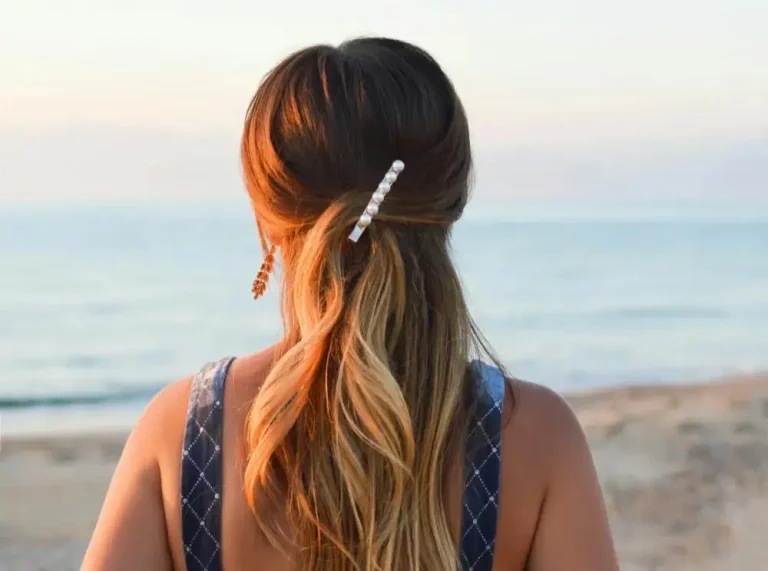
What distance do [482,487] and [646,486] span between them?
543cm

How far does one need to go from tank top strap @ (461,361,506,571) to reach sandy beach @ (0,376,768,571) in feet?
12.9

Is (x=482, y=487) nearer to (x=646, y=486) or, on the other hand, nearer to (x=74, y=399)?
(x=646, y=486)

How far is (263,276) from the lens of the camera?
1.74 m

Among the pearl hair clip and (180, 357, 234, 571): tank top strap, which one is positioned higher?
the pearl hair clip

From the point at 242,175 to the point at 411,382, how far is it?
380 mm

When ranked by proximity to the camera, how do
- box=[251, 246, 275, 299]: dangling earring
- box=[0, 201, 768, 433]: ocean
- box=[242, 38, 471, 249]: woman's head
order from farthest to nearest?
box=[0, 201, 768, 433]: ocean, box=[251, 246, 275, 299]: dangling earring, box=[242, 38, 471, 249]: woman's head

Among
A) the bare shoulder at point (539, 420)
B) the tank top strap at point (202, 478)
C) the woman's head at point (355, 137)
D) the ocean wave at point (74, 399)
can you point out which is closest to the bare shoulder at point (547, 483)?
the bare shoulder at point (539, 420)

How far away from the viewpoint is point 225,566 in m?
1.49

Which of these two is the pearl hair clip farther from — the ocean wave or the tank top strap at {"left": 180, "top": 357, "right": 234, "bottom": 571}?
the ocean wave

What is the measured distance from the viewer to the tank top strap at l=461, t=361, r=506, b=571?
150cm

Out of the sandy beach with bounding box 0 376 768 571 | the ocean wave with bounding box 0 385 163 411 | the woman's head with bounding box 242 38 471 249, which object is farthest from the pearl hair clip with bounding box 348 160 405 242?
the ocean wave with bounding box 0 385 163 411

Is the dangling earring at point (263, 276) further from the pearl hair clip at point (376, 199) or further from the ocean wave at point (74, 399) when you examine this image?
the ocean wave at point (74, 399)

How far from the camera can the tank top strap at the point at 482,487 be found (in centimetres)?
150

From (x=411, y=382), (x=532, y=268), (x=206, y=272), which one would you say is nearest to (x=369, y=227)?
(x=411, y=382)
